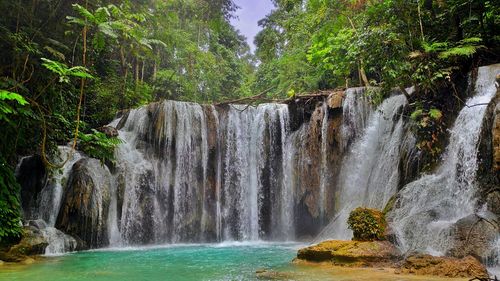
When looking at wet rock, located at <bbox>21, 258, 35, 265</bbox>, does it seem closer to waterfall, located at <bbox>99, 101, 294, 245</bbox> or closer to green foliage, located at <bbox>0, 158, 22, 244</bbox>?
green foliage, located at <bbox>0, 158, 22, 244</bbox>

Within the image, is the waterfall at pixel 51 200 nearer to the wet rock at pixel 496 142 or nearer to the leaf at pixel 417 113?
the leaf at pixel 417 113

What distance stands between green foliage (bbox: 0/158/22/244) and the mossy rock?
811 centimetres

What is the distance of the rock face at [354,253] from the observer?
27.8 feet

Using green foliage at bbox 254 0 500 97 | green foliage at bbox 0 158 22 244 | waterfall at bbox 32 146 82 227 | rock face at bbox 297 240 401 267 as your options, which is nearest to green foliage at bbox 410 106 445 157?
green foliage at bbox 254 0 500 97

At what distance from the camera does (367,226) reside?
9539 mm

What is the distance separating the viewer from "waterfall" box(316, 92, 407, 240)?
13602mm

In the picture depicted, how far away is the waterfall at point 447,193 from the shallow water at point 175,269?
1917mm

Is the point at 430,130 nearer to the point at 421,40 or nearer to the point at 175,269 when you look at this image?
the point at 421,40

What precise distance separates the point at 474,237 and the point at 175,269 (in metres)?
6.07

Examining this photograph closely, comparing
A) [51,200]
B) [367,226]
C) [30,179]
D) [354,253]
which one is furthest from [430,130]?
[30,179]

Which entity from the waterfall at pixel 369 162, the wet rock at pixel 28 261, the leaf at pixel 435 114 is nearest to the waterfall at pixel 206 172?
the waterfall at pixel 369 162

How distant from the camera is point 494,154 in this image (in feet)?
30.5

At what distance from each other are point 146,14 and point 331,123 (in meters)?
8.26

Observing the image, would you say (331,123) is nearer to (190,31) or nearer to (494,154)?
(494,154)
